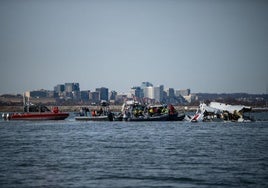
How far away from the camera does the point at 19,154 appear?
48.5 meters

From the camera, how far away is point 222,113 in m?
120

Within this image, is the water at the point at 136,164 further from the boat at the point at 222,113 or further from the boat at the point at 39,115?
the boat at the point at 39,115

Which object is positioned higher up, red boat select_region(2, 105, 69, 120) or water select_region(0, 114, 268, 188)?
red boat select_region(2, 105, 69, 120)

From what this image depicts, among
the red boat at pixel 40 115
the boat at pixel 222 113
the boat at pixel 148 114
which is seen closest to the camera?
the boat at pixel 222 113

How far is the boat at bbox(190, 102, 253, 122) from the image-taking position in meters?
116

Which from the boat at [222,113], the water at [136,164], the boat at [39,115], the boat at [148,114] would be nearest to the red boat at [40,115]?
the boat at [39,115]

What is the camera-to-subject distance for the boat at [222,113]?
116 m

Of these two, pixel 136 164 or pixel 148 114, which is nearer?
pixel 136 164

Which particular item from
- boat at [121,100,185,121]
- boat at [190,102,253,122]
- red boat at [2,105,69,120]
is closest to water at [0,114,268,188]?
boat at [190,102,253,122]

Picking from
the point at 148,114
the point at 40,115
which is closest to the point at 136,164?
the point at 148,114

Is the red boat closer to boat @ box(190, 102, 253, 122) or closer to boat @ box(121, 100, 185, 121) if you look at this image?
boat @ box(121, 100, 185, 121)

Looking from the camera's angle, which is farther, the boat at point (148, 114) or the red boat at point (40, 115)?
the red boat at point (40, 115)

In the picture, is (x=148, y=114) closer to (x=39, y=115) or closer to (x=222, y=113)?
(x=222, y=113)

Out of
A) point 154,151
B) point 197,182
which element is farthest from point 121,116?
point 197,182
